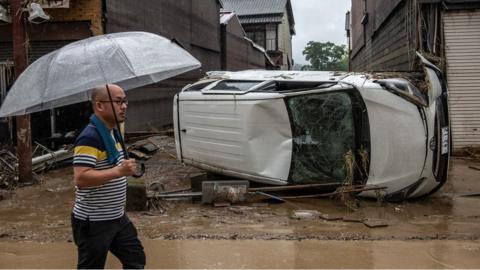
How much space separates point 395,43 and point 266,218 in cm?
948

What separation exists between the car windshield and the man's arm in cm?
445

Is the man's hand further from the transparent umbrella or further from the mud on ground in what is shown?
the mud on ground

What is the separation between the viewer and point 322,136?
24.2 ft

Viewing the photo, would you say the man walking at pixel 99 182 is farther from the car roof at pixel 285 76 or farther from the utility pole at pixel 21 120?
the utility pole at pixel 21 120

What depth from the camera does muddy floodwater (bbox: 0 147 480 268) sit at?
16.7 feet

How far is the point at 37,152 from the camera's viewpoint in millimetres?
10961

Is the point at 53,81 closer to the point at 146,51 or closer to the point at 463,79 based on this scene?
the point at 146,51

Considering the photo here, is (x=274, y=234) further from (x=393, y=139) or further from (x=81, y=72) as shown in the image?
(x=81, y=72)

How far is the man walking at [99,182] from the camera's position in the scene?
324cm

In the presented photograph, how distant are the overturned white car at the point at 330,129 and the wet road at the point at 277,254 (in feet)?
5.31

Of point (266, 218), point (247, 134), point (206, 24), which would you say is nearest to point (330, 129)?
point (247, 134)

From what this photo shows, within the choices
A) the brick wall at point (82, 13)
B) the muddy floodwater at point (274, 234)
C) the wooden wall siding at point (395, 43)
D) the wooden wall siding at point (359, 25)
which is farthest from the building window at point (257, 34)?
the muddy floodwater at point (274, 234)

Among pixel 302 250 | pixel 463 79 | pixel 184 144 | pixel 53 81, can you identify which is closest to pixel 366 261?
pixel 302 250

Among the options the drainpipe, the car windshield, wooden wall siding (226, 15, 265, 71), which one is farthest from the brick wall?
wooden wall siding (226, 15, 265, 71)
